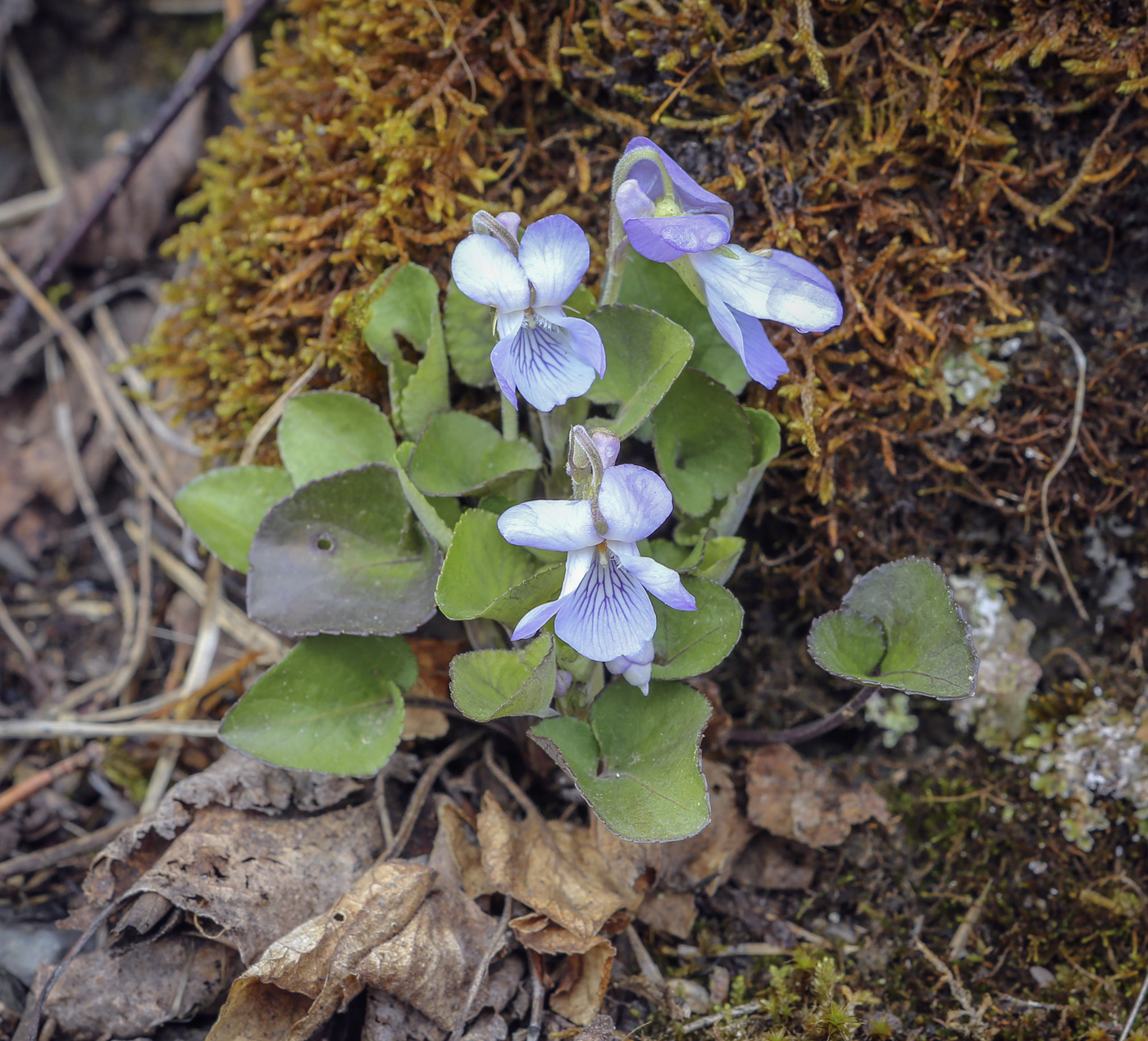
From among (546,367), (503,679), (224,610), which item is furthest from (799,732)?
(224,610)

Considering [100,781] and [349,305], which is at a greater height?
[349,305]

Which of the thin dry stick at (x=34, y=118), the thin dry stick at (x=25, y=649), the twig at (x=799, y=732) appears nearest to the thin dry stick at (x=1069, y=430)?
the twig at (x=799, y=732)

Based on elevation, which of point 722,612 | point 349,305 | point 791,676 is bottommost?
point 791,676

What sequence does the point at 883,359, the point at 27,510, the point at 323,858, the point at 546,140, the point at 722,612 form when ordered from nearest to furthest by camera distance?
the point at 722,612 → the point at 323,858 → the point at 883,359 → the point at 546,140 → the point at 27,510

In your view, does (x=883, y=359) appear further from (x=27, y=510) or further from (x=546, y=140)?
(x=27, y=510)

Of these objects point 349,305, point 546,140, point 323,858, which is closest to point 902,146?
point 546,140

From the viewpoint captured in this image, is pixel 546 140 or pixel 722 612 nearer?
pixel 722 612

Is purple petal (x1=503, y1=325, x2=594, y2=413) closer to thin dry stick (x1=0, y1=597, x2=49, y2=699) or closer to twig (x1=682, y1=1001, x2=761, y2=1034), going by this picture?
twig (x1=682, y1=1001, x2=761, y2=1034)
